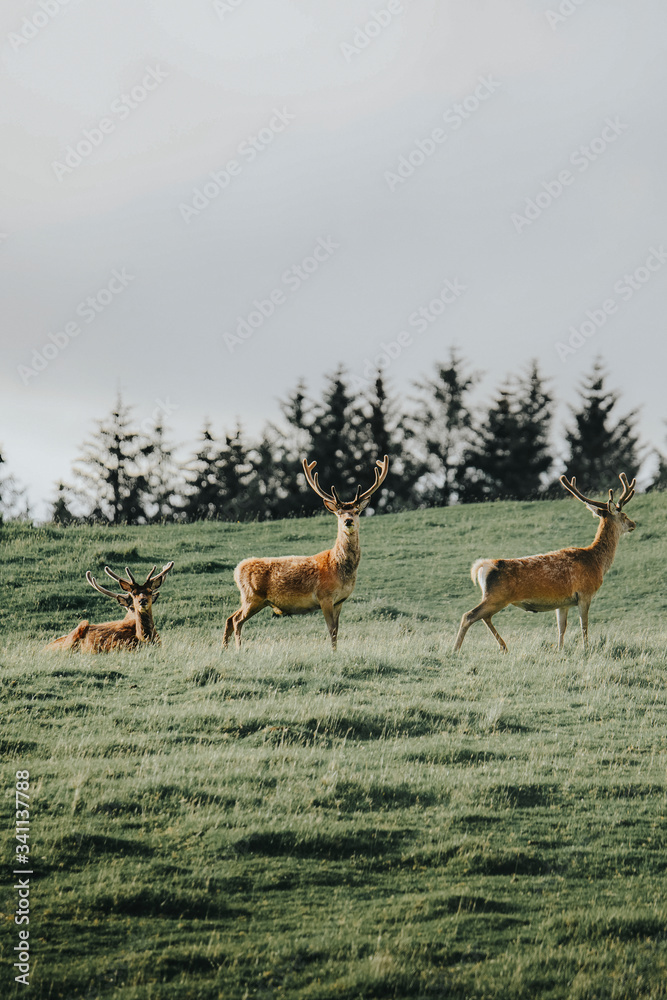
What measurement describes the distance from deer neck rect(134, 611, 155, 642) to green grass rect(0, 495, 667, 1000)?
0.62 metres

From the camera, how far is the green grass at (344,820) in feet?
20.4

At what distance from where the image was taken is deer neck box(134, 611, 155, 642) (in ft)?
48.3

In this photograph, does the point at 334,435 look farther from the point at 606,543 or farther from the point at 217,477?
the point at 606,543

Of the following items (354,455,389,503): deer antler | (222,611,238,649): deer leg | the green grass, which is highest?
(354,455,389,503): deer antler

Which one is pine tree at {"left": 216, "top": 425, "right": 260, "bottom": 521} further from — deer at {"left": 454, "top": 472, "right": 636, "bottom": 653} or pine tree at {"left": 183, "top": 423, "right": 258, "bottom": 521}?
deer at {"left": 454, "top": 472, "right": 636, "bottom": 653}

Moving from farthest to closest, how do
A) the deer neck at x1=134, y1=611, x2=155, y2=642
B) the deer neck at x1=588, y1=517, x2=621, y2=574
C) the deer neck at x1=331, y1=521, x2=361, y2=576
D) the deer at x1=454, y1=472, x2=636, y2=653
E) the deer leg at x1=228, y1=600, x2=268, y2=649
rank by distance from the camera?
the deer neck at x1=588, y1=517, x2=621, y2=574 → the deer at x1=454, y1=472, x2=636, y2=653 → the deer leg at x1=228, y1=600, x2=268, y2=649 → the deer neck at x1=331, y1=521, x2=361, y2=576 → the deer neck at x1=134, y1=611, x2=155, y2=642

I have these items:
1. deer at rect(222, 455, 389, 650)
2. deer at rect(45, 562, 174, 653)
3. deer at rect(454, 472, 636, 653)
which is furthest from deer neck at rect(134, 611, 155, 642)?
deer at rect(454, 472, 636, 653)

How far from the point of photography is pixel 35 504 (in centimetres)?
5431

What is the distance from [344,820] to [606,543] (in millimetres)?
10175

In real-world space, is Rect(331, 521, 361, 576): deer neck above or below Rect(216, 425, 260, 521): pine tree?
below

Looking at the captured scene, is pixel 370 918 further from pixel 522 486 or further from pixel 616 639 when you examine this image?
pixel 522 486

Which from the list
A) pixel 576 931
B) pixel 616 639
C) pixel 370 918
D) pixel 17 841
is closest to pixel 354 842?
pixel 370 918

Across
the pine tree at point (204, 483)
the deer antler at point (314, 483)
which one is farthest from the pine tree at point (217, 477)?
the deer antler at point (314, 483)

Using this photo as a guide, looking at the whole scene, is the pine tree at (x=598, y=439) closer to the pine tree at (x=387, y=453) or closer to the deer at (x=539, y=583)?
the pine tree at (x=387, y=453)
